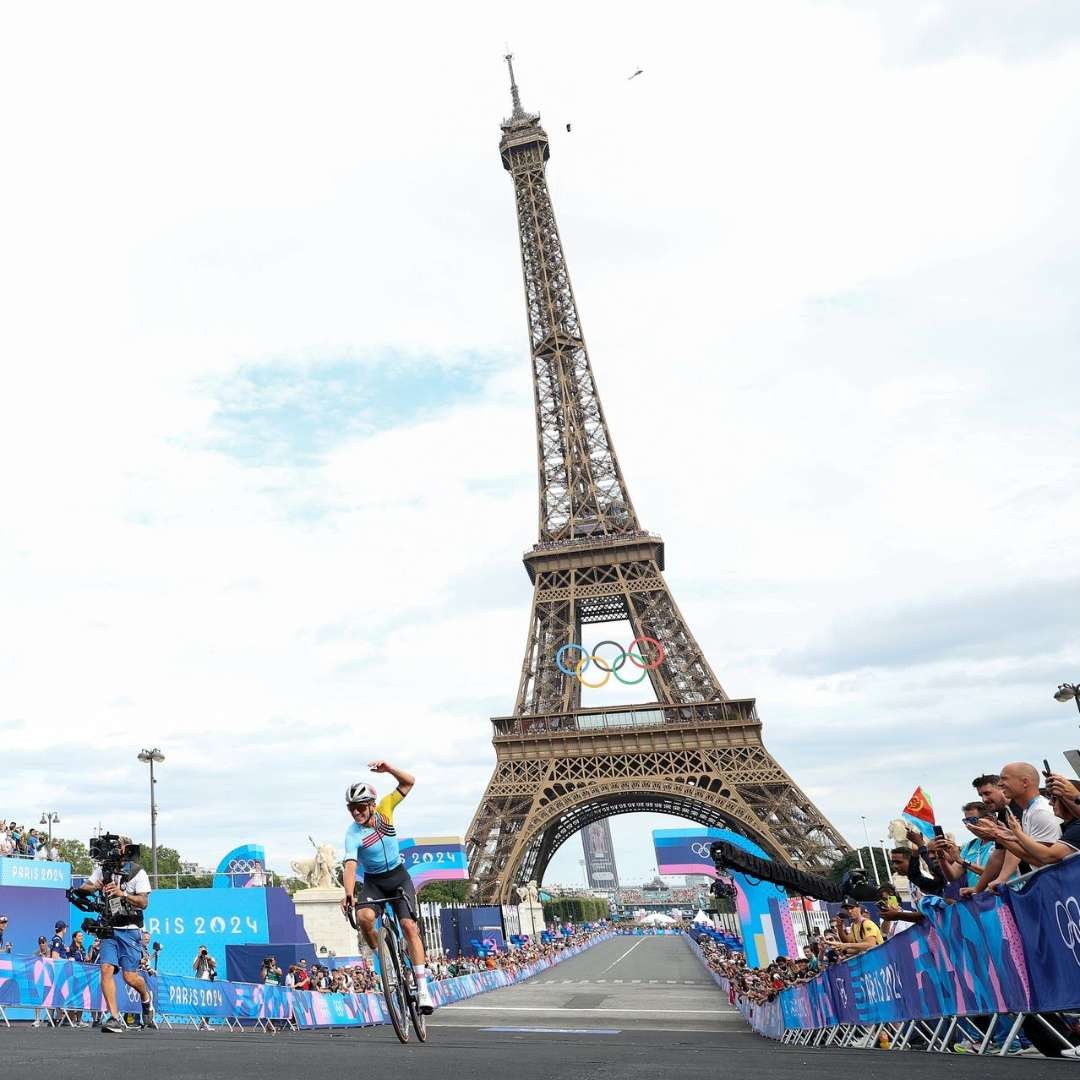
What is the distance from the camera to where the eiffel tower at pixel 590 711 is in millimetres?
56469

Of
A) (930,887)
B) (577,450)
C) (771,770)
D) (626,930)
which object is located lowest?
(626,930)

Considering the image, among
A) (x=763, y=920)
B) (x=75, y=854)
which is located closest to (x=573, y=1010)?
(x=763, y=920)

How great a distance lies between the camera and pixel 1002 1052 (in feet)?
25.7

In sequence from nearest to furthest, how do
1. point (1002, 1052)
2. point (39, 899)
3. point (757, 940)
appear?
point (1002, 1052) → point (39, 899) → point (757, 940)

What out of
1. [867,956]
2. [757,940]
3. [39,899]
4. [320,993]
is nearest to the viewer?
[867,956]

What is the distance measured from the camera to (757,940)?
32.3 metres

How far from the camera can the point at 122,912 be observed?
35.6ft

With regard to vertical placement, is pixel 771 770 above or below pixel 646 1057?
above

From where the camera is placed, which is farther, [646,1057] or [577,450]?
[577,450]

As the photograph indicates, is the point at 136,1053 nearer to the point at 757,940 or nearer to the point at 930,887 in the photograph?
the point at 930,887

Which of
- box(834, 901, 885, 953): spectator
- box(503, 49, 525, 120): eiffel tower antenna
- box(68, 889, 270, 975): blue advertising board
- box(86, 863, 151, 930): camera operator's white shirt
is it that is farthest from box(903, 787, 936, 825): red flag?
box(503, 49, 525, 120): eiffel tower antenna

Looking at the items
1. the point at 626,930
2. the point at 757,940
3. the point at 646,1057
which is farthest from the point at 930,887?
the point at 626,930

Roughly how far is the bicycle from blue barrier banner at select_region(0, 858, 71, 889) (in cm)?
2060

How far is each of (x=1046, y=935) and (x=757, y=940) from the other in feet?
90.1
